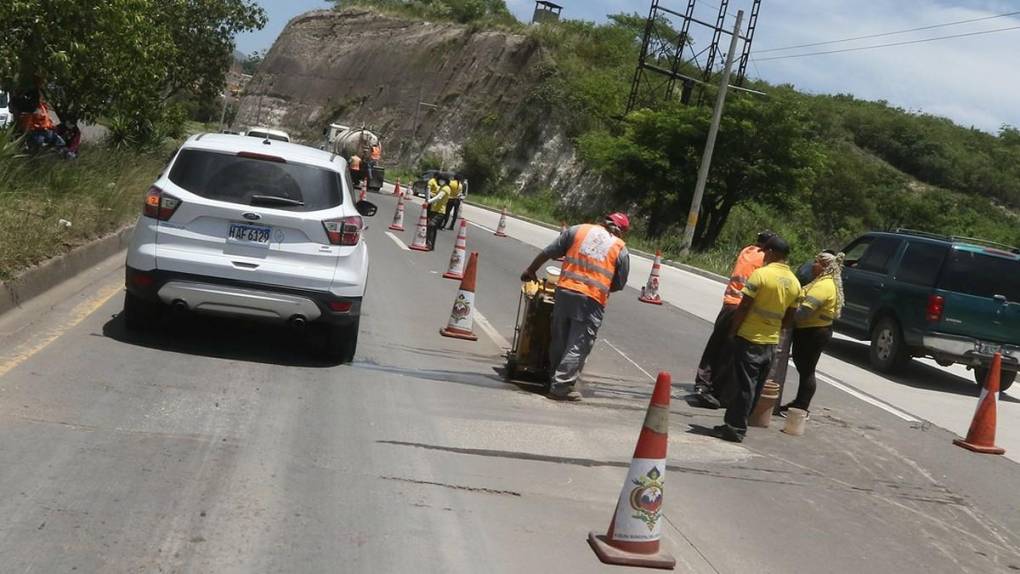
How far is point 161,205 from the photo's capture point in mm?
8930

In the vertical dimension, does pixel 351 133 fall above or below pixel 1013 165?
below

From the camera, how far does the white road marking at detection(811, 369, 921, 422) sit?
39.1 ft

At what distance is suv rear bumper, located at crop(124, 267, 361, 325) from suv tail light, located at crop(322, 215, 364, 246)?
462 mm

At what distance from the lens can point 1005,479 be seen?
9.48 m

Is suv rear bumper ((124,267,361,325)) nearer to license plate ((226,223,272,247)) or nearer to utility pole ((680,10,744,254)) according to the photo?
license plate ((226,223,272,247))

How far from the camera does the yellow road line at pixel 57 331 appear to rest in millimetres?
8109

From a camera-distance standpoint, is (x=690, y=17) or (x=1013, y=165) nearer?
(x=690, y=17)

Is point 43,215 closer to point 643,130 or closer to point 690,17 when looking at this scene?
point 643,130

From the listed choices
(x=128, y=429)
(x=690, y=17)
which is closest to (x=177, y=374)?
(x=128, y=429)

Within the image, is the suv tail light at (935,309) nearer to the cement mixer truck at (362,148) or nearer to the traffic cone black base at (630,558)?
the traffic cone black base at (630,558)

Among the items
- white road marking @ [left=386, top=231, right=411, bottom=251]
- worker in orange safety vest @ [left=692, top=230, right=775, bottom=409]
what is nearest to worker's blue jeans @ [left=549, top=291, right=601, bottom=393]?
worker in orange safety vest @ [left=692, top=230, right=775, bottom=409]

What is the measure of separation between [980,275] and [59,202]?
11916 millimetres

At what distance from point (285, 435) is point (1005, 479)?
6.08 meters

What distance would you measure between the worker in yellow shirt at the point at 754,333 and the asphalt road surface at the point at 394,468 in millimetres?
261
